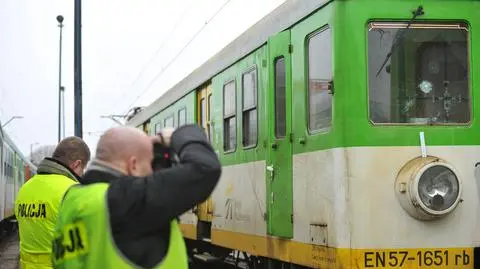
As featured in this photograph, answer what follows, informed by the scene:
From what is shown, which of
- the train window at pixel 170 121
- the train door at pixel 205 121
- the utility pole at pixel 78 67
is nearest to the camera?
→ the train door at pixel 205 121

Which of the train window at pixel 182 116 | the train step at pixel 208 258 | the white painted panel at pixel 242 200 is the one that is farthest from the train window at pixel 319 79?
the train window at pixel 182 116

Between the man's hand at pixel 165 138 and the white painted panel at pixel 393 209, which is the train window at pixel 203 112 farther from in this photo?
the man's hand at pixel 165 138

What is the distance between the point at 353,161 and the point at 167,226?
3.20m

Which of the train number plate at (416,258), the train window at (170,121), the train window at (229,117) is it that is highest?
the train window at (170,121)

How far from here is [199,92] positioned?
11.2 m

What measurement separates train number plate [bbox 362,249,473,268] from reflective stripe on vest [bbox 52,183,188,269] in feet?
10.3

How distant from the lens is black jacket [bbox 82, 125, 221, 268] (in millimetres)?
2756

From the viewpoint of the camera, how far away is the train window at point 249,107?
809cm

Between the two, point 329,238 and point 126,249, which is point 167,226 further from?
point 329,238

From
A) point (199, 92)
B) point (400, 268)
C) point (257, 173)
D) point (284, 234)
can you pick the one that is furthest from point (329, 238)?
point (199, 92)

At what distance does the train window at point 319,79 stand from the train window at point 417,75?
36 cm

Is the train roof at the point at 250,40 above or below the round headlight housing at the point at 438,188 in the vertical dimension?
above

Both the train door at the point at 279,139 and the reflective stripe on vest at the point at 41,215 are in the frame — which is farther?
the train door at the point at 279,139

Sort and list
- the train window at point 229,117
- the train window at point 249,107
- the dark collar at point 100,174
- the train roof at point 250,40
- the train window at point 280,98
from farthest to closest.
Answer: the train window at point 229,117
the train window at point 249,107
the train window at point 280,98
the train roof at point 250,40
the dark collar at point 100,174
